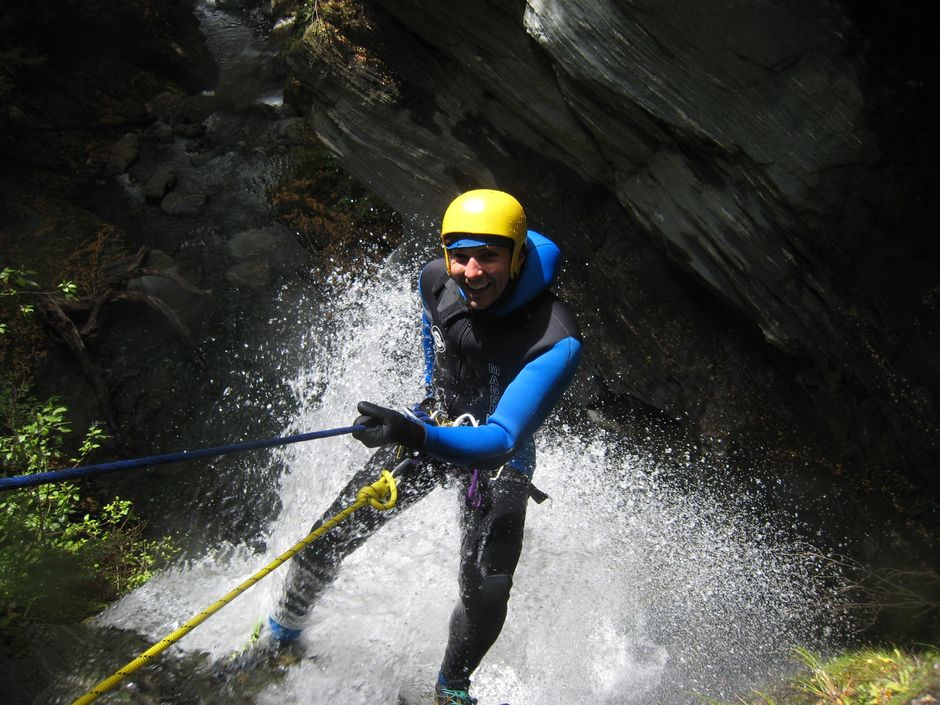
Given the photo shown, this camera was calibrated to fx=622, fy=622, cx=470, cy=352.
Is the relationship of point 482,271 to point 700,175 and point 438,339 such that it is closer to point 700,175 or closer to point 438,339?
point 438,339

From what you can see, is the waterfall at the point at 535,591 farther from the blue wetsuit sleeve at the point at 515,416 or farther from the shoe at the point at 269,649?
the blue wetsuit sleeve at the point at 515,416

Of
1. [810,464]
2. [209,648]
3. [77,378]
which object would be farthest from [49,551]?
[810,464]

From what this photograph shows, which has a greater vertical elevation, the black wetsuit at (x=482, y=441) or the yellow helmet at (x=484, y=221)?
the yellow helmet at (x=484, y=221)

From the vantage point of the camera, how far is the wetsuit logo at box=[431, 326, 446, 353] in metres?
3.36

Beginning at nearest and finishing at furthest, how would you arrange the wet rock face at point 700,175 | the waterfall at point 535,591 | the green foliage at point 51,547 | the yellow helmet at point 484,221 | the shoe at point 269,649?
the yellow helmet at point 484,221
the wet rock face at point 700,175
the shoe at point 269,649
the waterfall at point 535,591
the green foliage at point 51,547

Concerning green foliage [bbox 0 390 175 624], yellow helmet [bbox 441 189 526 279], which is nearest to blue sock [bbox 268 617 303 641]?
green foliage [bbox 0 390 175 624]

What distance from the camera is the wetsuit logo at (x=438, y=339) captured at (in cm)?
336

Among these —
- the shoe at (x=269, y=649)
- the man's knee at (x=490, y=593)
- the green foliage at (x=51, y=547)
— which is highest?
the man's knee at (x=490, y=593)

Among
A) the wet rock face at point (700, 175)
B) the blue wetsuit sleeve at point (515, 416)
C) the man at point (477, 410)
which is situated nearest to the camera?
the blue wetsuit sleeve at point (515, 416)

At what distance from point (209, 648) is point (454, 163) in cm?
459

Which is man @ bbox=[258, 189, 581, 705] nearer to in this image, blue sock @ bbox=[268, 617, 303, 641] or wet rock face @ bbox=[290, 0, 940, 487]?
blue sock @ bbox=[268, 617, 303, 641]

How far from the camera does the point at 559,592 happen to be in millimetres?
4891

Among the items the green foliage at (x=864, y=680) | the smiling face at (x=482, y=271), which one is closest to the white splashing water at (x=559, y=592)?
the green foliage at (x=864, y=680)

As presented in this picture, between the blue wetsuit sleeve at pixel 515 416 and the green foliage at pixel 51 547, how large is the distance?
305cm
